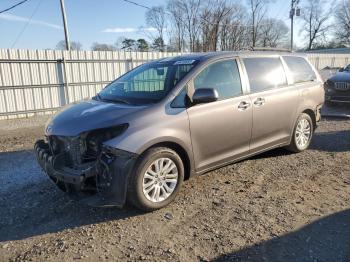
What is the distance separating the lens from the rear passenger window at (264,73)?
16.3 feet

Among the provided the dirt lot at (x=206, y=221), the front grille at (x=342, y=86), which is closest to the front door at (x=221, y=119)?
the dirt lot at (x=206, y=221)

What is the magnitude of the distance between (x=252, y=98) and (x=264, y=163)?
1317 millimetres

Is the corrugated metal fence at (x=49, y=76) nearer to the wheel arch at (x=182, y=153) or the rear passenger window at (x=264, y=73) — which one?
the rear passenger window at (x=264, y=73)

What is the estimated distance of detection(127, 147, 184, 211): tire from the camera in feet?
12.0

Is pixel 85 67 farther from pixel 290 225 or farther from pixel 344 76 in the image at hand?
pixel 290 225

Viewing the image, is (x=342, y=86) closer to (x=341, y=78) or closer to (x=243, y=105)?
(x=341, y=78)

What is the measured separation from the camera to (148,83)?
4.63 metres

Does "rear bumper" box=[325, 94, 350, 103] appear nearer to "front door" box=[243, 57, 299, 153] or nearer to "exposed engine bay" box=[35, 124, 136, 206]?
"front door" box=[243, 57, 299, 153]

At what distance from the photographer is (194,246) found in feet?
10.5

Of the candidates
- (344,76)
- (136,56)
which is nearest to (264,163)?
(344,76)

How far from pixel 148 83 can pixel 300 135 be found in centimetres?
307

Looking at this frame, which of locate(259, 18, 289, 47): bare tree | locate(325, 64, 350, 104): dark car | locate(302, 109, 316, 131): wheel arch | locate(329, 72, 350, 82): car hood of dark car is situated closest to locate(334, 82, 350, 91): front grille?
locate(325, 64, 350, 104): dark car

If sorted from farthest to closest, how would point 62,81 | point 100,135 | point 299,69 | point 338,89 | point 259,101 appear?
point 62,81 → point 338,89 → point 299,69 → point 259,101 → point 100,135

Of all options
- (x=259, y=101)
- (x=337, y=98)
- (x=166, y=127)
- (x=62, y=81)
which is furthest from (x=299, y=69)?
(x=62, y=81)
